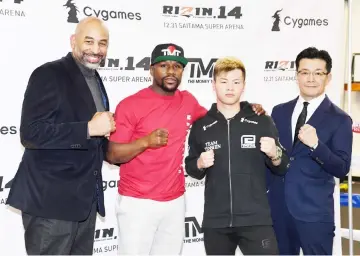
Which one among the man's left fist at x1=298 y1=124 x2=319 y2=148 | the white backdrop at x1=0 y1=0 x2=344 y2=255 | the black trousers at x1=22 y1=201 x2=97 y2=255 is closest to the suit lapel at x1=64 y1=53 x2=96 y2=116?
the black trousers at x1=22 y1=201 x2=97 y2=255

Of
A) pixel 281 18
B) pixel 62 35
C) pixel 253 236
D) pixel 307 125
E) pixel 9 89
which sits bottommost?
pixel 253 236

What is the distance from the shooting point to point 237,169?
2344 mm

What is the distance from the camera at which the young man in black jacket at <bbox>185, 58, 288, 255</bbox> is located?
2.31 m

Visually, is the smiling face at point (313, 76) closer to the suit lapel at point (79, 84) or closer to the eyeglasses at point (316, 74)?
the eyeglasses at point (316, 74)

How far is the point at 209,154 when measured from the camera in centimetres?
227

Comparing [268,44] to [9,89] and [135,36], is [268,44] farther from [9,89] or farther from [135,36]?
[9,89]

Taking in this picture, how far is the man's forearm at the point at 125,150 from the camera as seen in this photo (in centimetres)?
238

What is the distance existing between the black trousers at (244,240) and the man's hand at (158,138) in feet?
1.73

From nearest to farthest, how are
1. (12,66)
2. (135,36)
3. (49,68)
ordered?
(49,68) → (12,66) → (135,36)

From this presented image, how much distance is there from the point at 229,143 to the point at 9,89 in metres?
1.60

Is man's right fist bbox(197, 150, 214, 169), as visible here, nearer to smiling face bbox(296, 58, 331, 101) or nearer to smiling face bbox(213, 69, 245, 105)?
smiling face bbox(213, 69, 245, 105)

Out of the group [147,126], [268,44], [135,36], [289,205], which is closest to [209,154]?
[147,126]

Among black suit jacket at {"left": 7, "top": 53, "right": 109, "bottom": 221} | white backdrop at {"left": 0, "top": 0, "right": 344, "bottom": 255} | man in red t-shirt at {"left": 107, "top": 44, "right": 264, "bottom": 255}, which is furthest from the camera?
white backdrop at {"left": 0, "top": 0, "right": 344, "bottom": 255}

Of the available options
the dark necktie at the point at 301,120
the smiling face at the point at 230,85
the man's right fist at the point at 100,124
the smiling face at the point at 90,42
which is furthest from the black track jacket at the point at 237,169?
the smiling face at the point at 90,42
